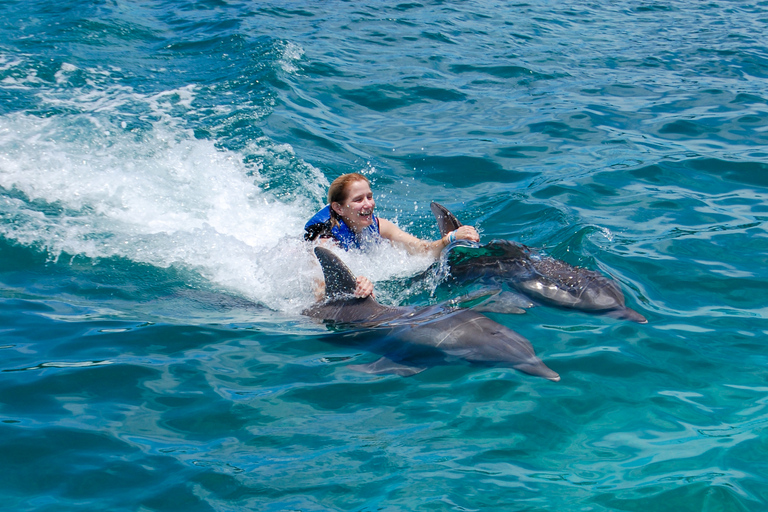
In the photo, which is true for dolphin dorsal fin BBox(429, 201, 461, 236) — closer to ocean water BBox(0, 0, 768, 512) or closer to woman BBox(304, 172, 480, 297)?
woman BBox(304, 172, 480, 297)

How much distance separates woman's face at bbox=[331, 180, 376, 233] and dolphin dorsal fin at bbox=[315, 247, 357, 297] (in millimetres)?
1070

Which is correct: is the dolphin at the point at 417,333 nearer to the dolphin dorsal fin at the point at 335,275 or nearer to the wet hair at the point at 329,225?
the dolphin dorsal fin at the point at 335,275

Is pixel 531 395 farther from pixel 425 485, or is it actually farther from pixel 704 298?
pixel 704 298

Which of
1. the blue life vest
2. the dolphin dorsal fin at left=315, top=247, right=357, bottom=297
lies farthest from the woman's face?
the dolphin dorsal fin at left=315, top=247, right=357, bottom=297

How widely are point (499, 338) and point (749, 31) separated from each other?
489 inches

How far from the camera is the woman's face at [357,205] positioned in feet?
23.1

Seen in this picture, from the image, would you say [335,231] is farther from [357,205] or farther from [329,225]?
[357,205]

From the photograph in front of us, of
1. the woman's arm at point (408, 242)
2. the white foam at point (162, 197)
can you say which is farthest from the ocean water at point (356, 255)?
the woman's arm at point (408, 242)

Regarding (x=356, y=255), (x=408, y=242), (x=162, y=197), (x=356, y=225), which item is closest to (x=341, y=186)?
(x=356, y=225)

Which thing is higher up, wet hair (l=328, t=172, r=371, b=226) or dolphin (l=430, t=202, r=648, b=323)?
wet hair (l=328, t=172, r=371, b=226)

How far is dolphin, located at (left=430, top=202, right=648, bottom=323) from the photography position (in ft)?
19.7

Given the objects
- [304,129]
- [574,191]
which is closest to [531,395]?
[574,191]

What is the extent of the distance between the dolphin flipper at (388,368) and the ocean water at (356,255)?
0.10 metres

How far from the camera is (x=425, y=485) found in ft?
12.7
